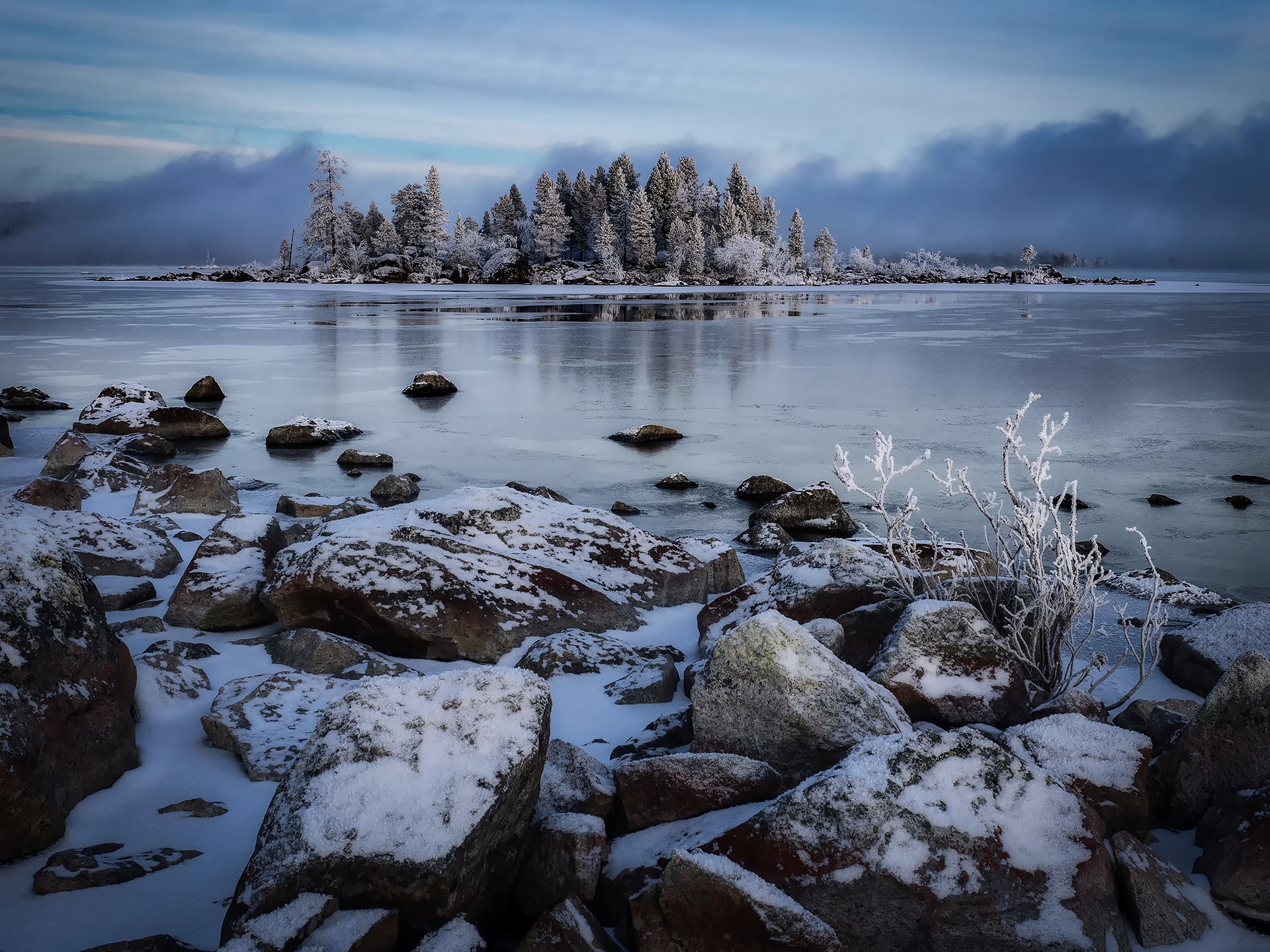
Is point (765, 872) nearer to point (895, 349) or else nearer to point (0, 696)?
point (0, 696)

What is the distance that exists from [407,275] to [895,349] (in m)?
88.9

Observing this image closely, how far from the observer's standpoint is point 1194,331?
39.0 metres

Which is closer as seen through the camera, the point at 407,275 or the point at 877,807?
the point at 877,807

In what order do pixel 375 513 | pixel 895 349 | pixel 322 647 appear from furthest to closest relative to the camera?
pixel 895 349
pixel 375 513
pixel 322 647

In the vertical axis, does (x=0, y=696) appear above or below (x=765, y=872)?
above

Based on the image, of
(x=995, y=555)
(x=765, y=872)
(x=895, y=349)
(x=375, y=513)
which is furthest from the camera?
(x=895, y=349)

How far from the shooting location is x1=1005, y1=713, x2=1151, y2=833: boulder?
3752mm

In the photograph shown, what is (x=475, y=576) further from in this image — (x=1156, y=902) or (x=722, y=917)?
(x=1156, y=902)

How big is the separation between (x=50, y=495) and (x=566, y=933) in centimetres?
722

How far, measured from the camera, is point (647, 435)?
14836 mm

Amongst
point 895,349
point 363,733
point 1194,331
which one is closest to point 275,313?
point 895,349

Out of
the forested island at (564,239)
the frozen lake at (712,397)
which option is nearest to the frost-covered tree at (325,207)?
the forested island at (564,239)

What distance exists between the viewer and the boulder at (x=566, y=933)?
296cm

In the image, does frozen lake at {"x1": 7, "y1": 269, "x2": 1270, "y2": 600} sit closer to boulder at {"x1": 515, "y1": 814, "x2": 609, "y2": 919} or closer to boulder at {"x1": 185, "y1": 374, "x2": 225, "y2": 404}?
boulder at {"x1": 185, "y1": 374, "x2": 225, "y2": 404}
